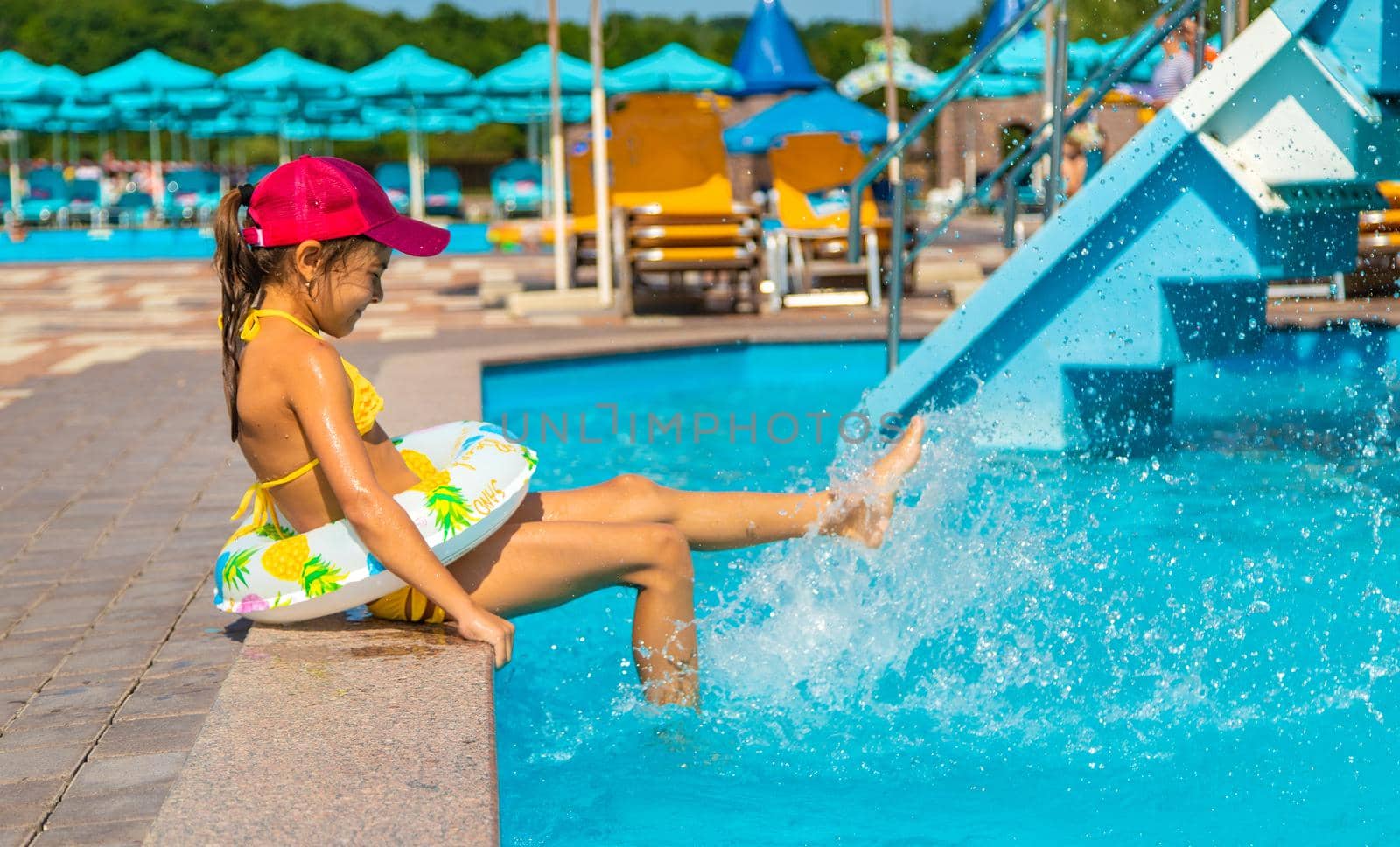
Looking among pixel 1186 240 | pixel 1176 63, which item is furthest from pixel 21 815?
pixel 1176 63

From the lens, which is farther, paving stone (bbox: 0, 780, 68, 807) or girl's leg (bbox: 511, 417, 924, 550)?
girl's leg (bbox: 511, 417, 924, 550)

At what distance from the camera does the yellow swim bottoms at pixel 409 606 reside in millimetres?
2994

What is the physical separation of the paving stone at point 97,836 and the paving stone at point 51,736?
42cm

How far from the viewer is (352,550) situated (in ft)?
9.36

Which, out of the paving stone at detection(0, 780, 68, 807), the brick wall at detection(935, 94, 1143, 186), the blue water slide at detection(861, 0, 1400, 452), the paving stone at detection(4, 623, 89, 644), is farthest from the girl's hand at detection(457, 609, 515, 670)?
the brick wall at detection(935, 94, 1143, 186)

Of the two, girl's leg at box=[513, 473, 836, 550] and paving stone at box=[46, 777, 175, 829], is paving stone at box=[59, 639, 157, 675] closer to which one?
paving stone at box=[46, 777, 175, 829]

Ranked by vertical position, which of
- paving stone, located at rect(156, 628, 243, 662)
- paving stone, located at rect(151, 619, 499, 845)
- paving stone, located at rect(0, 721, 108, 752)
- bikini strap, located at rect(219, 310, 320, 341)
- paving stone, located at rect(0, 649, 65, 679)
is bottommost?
paving stone, located at rect(0, 721, 108, 752)

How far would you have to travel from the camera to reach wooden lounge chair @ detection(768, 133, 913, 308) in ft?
36.3

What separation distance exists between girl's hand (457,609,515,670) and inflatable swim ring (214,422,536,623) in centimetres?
17

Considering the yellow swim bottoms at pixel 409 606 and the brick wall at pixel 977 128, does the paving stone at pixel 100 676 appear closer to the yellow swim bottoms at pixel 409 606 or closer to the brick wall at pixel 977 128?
the yellow swim bottoms at pixel 409 606

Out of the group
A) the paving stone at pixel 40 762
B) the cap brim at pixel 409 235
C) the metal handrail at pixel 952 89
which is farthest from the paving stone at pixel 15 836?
the metal handrail at pixel 952 89

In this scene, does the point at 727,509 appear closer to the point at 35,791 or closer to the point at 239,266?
the point at 239,266

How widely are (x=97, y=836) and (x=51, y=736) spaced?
1.80 feet

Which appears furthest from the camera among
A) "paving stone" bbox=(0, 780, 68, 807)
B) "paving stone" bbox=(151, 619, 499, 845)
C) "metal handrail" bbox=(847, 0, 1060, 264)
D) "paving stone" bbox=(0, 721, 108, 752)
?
"metal handrail" bbox=(847, 0, 1060, 264)
